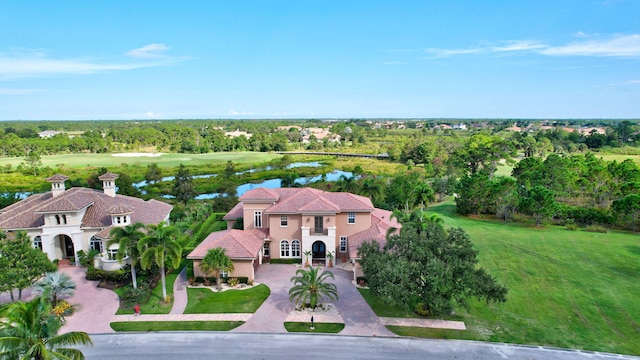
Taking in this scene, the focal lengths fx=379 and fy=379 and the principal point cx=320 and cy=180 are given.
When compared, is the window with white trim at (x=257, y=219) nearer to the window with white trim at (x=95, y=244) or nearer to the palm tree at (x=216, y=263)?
the palm tree at (x=216, y=263)

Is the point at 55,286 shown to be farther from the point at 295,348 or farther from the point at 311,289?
the point at 311,289

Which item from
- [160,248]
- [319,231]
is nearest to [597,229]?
[319,231]

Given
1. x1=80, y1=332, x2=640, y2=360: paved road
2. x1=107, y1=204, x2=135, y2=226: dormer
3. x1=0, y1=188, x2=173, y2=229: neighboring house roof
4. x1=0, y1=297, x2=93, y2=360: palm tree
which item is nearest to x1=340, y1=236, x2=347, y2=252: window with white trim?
x1=80, y1=332, x2=640, y2=360: paved road

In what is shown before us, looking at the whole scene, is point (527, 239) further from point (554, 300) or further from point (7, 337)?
point (7, 337)

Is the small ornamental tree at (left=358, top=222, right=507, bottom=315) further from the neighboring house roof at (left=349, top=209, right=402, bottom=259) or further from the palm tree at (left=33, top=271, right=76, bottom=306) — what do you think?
the palm tree at (left=33, top=271, right=76, bottom=306)

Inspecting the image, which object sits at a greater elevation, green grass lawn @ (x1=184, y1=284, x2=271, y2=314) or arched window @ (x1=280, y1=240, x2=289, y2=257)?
arched window @ (x1=280, y1=240, x2=289, y2=257)
